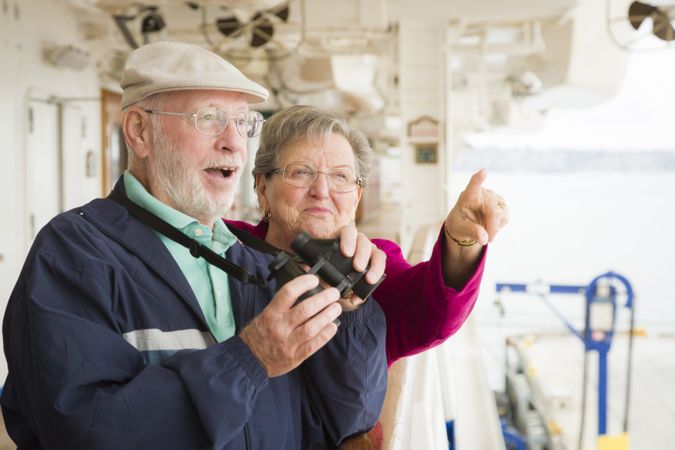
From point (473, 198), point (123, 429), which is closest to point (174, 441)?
point (123, 429)

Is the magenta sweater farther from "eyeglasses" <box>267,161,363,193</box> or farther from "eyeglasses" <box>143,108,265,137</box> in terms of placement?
"eyeglasses" <box>143,108,265,137</box>

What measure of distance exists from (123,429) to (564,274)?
21479 millimetres

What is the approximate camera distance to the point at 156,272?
43.3 inches

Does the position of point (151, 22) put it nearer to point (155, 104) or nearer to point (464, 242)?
point (155, 104)

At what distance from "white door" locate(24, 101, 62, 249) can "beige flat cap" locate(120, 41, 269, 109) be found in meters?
4.09

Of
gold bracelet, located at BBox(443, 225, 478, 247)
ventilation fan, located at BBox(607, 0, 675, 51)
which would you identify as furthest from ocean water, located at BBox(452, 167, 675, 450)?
ventilation fan, located at BBox(607, 0, 675, 51)

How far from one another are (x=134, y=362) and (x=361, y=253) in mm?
407

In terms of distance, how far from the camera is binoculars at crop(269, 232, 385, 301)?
107cm

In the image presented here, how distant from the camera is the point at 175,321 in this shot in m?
1.09

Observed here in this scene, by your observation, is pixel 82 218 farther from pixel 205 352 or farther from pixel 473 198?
pixel 473 198

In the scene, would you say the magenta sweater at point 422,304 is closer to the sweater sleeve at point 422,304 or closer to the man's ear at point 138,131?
the sweater sleeve at point 422,304

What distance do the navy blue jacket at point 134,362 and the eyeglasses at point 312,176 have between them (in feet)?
1.40

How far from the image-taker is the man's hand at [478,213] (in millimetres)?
1226

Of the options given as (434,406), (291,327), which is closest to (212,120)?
(291,327)
